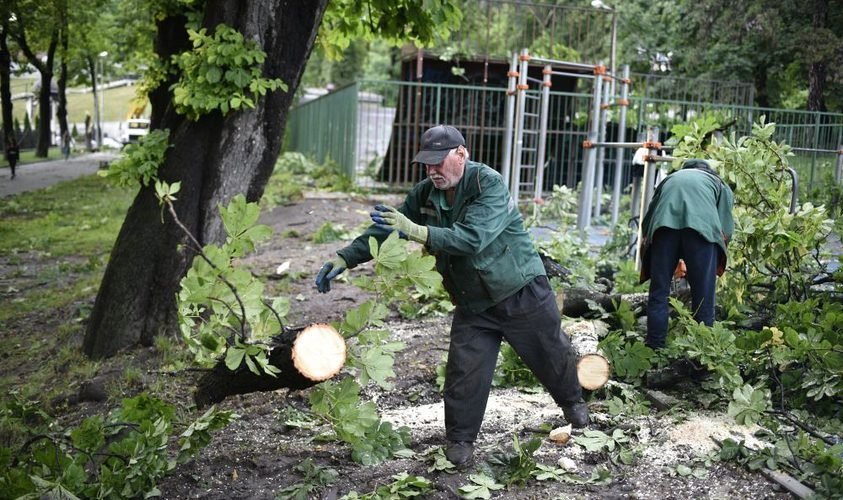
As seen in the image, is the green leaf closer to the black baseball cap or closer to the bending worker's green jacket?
the bending worker's green jacket

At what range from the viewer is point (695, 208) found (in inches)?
235

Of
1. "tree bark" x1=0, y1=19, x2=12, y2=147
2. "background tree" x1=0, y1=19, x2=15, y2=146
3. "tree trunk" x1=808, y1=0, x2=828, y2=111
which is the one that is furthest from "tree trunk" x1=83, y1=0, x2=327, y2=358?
"tree bark" x1=0, y1=19, x2=12, y2=147

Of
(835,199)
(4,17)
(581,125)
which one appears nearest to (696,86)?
(581,125)

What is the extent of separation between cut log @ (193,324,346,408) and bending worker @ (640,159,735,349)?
2630mm

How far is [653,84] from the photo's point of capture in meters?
25.5

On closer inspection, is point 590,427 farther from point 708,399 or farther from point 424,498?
point 424,498

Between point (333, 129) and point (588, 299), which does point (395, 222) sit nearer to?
point (588, 299)

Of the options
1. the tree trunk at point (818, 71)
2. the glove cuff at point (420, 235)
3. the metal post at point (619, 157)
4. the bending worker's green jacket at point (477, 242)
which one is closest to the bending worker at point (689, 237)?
the bending worker's green jacket at point (477, 242)

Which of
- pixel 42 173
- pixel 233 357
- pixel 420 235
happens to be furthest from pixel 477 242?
pixel 42 173

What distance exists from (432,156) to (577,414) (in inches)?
70.2

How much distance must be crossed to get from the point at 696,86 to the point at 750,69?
1734mm

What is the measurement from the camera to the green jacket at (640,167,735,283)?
5.95m

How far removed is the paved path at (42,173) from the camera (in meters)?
23.7

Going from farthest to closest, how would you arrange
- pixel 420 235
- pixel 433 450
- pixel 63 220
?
1. pixel 63 220
2. pixel 433 450
3. pixel 420 235
